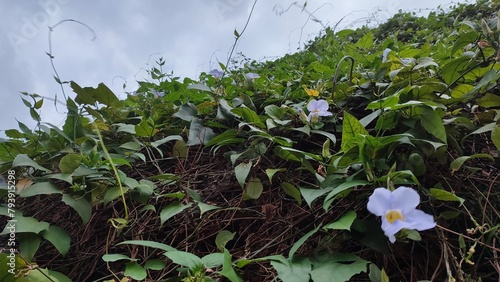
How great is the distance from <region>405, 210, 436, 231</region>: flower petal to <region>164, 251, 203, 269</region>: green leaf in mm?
321

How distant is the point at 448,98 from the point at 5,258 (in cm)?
94

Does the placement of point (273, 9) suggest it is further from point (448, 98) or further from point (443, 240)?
point (443, 240)

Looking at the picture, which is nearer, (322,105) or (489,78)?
(489,78)

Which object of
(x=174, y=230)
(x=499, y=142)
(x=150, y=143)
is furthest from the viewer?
(x=150, y=143)

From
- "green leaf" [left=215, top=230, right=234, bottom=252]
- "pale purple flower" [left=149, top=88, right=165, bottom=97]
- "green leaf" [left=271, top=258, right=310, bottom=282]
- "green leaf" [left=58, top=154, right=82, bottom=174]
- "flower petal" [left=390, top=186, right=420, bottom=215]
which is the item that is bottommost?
"green leaf" [left=271, top=258, right=310, bottom=282]

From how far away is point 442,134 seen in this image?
25.5 inches

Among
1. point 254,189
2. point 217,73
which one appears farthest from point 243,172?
point 217,73

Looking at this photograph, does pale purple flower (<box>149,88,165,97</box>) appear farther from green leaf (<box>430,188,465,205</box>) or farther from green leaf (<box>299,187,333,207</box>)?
green leaf (<box>430,188,465,205</box>)

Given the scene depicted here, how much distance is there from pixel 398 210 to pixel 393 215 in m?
0.01

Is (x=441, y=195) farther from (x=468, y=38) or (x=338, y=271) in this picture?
(x=468, y=38)

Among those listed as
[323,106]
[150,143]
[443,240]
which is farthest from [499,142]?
[150,143]

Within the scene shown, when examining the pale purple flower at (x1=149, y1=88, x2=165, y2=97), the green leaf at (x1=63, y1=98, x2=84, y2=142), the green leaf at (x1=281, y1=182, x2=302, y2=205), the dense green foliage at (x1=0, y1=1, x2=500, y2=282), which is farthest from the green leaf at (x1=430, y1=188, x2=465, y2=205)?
the pale purple flower at (x1=149, y1=88, x2=165, y2=97)

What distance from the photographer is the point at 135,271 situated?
0.61m

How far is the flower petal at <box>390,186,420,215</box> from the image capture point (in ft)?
1.62
